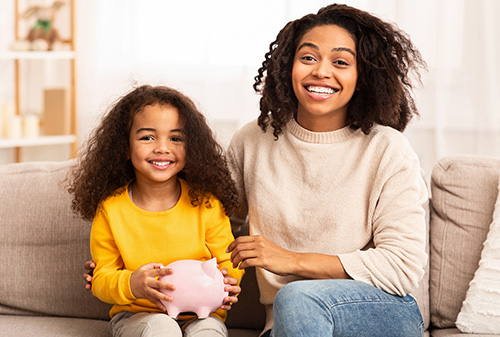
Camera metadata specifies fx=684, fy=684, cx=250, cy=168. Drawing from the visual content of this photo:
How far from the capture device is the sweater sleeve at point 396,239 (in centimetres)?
155

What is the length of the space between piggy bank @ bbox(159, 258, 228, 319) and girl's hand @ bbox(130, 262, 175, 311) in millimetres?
16

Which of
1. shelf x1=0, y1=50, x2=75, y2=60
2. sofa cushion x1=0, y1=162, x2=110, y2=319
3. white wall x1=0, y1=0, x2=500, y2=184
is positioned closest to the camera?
sofa cushion x1=0, y1=162, x2=110, y2=319

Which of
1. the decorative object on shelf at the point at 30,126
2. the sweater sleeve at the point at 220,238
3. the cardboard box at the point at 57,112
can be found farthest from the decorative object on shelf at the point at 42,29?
the sweater sleeve at the point at 220,238

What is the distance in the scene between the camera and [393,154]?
5.40 feet

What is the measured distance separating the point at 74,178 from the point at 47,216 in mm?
201

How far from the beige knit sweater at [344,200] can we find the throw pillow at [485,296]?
26 cm

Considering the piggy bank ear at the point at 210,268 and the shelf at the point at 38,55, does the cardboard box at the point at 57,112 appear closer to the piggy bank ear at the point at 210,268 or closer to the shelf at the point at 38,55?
the shelf at the point at 38,55

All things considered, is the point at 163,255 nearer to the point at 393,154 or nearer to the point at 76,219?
the point at 76,219

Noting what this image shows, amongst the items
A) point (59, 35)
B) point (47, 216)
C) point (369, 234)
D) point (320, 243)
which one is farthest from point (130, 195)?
point (59, 35)

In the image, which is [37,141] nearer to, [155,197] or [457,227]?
[155,197]

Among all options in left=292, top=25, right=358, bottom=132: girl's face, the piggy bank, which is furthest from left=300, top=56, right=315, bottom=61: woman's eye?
the piggy bank

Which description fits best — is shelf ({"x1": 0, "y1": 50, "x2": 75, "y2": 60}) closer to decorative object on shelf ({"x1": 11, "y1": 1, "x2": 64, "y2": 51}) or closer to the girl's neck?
decorative object on shelf ({"x1": 11, "y1": 1, "x2": 64, "y2": 51})

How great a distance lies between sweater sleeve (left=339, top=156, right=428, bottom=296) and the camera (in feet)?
5.08

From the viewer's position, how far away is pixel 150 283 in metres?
1.53
